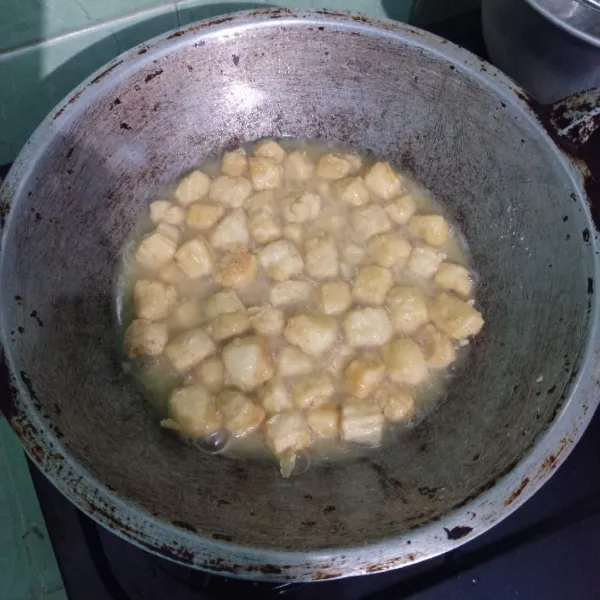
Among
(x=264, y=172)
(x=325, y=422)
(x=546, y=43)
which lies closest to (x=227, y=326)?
(x=325, y=422)

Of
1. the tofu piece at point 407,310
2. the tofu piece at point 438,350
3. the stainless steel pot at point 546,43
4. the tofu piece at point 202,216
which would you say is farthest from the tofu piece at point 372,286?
the stainless steel pot at point 546,43

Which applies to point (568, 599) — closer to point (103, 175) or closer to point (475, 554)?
Result: point (475, 554)

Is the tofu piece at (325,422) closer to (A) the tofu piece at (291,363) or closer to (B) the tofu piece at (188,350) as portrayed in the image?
(A) the tofu piece at (291,363)

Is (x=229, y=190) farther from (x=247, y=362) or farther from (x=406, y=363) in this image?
(x=406, y=363)

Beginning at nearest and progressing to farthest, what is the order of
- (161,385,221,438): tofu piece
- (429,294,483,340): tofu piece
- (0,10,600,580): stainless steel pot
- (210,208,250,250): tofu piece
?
(0,10,600,580): stainless steel pot → (161,385,221,438): tofu piece → (429,294,483,340): tofu piece → (210,208,250,250): tofu piece

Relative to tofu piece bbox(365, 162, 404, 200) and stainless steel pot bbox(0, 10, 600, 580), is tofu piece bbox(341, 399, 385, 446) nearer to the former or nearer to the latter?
stainless steel pot bbox(0, 10, 600, 580)

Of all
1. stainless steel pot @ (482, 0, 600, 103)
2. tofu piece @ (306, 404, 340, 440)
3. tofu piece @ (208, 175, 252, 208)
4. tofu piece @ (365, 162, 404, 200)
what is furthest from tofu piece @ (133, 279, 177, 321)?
stainless steel pot @ (482, 0, 600, 103)
